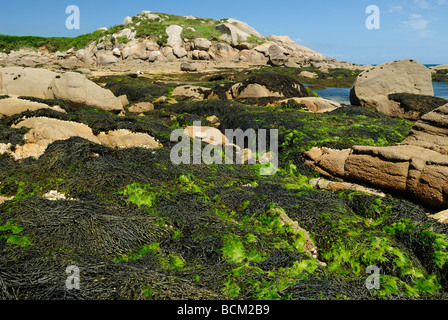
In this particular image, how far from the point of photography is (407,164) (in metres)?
5.34

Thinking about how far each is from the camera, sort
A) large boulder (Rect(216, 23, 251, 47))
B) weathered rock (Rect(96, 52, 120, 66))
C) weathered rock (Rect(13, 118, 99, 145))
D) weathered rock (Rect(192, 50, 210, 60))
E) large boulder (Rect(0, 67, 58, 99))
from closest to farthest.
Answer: weathered rock (Rect(13, 118, 99, 145)) < large boulder (Rect(0, 67, 58, 99)) < weathered rock (Rect(96, 52, 120, 66)) < weathered rock (Rect(192, 50, 210, 60)) < large boulder (Rect(216, 23, 251, 47))

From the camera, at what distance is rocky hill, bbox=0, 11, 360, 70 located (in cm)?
3900

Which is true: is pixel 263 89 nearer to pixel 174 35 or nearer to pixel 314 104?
pixel 314 104

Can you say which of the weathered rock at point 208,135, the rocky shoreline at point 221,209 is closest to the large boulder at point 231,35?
the rocky shoreline at point 221,209

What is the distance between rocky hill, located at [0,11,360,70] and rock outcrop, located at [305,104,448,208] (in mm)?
32530

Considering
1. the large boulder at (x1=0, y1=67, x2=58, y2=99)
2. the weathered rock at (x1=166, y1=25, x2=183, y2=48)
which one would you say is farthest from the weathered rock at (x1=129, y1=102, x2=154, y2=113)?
the weathered rock at (x1=166, y1=25, x2=183, y2=48)

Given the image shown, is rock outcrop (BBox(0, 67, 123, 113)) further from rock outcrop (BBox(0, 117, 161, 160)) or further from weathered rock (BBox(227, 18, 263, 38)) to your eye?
weathered rock (BBox(227, 18, 263, 38))

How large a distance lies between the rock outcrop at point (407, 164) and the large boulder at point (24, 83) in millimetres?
9544

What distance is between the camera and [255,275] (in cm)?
312

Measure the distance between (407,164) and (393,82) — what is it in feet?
30.6

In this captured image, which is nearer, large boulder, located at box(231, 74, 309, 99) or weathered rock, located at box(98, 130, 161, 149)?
weathered rock, located at box(98, 130, 161, 149)

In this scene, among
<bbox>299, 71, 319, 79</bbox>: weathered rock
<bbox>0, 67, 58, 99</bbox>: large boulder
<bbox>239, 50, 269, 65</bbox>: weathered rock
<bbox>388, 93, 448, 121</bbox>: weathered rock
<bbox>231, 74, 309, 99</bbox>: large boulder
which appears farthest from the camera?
<bbox>239, 50, 269, 65</bbox>: weathered rock

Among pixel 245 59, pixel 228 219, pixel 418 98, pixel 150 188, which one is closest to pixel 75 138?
pixel 150 188

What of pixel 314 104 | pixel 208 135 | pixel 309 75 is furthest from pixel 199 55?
pixel 208 135
